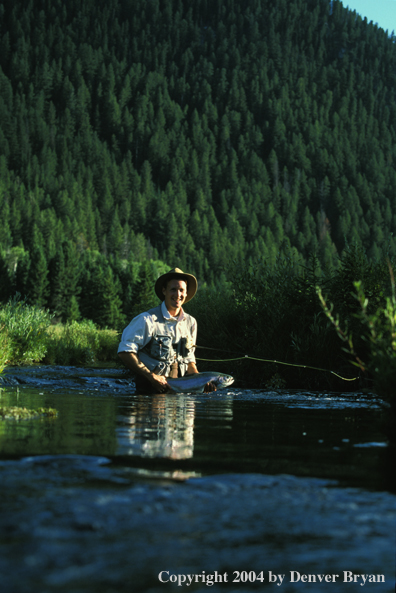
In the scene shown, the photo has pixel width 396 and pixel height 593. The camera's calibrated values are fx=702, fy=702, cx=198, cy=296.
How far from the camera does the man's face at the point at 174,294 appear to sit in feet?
33.6

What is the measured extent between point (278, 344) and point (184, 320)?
5889 mm

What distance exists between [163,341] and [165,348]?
0.37 feet

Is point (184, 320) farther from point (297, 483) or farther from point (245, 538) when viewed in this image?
point (245, 538)

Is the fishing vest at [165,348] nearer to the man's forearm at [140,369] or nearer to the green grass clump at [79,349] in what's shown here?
the man's forearm at [140,369]

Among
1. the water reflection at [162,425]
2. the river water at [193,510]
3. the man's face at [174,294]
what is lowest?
the river water at [193,510]

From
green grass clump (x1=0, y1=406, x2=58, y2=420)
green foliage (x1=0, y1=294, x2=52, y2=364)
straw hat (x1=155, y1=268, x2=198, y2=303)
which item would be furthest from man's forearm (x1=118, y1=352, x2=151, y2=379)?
green foliage (x1=0, y1=294, x2=52, y2=364)

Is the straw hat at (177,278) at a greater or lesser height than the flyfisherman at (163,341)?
greater

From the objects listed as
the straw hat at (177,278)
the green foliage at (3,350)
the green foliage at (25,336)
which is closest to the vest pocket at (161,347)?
the straw hat at (177,278)

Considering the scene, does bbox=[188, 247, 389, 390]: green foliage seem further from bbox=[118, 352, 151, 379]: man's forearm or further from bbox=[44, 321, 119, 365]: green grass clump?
bbox=[44, 321, 119, 365]: green grass clump

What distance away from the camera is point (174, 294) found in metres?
10.2

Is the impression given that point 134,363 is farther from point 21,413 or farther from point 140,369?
point 21,413

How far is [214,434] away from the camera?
5824 mm

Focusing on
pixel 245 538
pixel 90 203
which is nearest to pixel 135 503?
pixel 245 538

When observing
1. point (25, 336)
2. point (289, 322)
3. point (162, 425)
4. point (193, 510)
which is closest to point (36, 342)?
point (25, 336)
